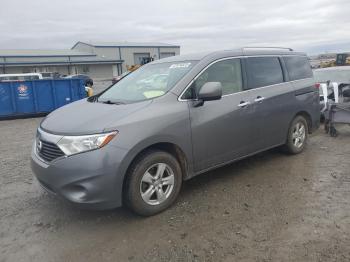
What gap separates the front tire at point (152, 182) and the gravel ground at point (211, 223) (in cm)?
15

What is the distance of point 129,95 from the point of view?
13.9 ft

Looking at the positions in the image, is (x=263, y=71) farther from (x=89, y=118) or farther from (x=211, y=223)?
(x=89, y=118)

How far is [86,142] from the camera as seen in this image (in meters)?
3.20

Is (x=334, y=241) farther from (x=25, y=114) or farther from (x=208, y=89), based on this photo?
(x=25, y=114)

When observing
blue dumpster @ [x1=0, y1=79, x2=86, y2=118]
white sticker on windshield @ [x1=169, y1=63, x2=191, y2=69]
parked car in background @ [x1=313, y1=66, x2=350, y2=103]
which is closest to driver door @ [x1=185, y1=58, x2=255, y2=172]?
white sticker on windshield @ [x1=169, y1=63, x2=191, y2=69]

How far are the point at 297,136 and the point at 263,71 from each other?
1.44 metres

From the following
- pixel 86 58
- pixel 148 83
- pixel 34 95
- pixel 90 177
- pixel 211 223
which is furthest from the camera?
pixel 86 58

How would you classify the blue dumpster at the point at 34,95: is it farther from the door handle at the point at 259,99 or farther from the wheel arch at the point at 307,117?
the door handle at the point at 259,99

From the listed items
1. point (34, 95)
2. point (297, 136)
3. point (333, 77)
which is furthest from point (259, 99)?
point (34, 95)

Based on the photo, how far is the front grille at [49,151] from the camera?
10.9 ft

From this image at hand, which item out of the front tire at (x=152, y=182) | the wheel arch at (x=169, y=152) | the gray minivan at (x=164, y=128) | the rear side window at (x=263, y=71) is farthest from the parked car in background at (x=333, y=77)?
the front tire at (x=152, y=182)

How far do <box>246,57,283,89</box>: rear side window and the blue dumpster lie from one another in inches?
424

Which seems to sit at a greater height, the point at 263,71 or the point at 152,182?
the point at 263,71

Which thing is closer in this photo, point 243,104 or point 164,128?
point 164,128
